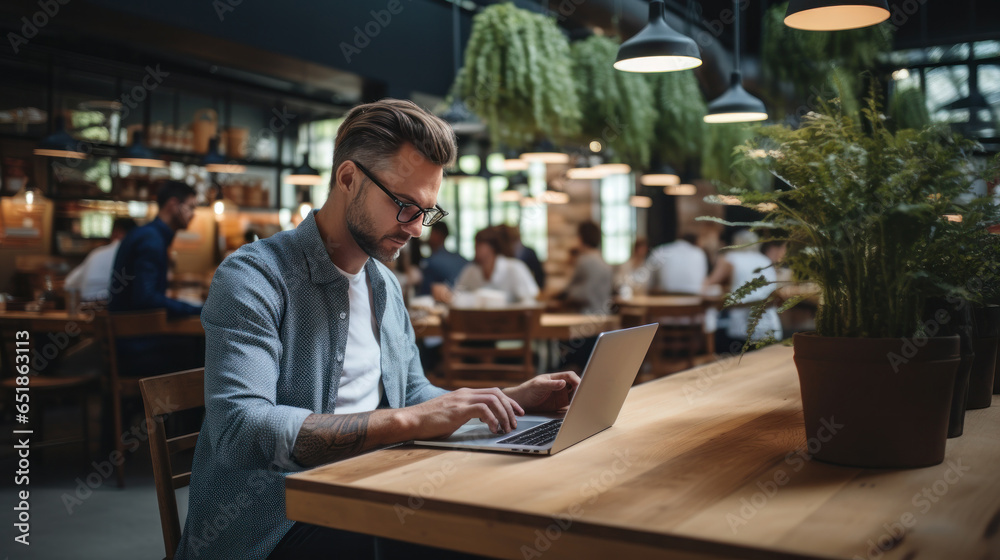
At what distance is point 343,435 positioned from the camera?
4.22ft

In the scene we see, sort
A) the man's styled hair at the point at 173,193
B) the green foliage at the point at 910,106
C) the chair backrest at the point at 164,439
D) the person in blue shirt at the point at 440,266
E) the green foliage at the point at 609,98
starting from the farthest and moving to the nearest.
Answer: the green foliage at the point at 910,106
the person in blue shirt at the point at 440,266
the green foliage at the point at 609,98
the man's styled hair at the point at 173,193
the chair backrest at the point at 164,439

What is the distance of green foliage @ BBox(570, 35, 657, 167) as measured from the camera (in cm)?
543

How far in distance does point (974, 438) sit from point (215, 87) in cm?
913

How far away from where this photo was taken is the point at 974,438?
134 centimetres

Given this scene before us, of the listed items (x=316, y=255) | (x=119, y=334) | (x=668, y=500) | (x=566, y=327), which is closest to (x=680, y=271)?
(x=566, y=327)

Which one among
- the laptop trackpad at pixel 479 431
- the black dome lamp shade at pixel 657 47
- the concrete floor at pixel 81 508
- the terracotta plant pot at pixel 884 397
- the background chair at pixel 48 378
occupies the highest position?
the black dome lamp shade at pixel 657 47

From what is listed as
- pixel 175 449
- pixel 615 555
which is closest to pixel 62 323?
pixel 175 449

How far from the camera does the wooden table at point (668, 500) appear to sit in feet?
2.76

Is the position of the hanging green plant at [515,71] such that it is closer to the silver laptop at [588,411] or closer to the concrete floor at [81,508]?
the concrete floor at [81,508]

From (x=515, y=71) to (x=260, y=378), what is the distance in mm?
3520

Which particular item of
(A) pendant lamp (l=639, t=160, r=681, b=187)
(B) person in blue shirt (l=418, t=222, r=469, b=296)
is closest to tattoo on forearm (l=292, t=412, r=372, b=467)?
(B) person in blue shirt (l=418, t=222, r=469, b=296)

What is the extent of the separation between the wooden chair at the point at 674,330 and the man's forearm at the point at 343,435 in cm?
393

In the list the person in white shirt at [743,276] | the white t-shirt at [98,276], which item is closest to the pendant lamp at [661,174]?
the person in white shirt at [743,276]

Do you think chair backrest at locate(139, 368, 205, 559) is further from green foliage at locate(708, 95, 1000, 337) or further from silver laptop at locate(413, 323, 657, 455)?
green foliage at locate(708, 95, 1000, 337)
